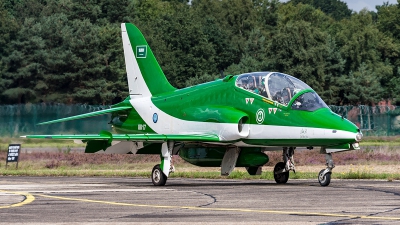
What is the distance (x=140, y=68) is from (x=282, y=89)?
6.36m

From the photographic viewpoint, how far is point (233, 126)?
21.7 m

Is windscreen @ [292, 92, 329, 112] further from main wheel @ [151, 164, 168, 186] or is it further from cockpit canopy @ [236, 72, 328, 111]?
main wheel @ [151, 164, 168, 186]

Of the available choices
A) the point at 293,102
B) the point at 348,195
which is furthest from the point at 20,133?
the point at 348,195

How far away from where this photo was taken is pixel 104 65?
67125mm

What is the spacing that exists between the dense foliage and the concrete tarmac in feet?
132

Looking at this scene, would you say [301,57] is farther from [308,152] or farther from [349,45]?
[308,152]

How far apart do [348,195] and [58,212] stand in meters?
6.05

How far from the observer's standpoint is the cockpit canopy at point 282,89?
20.9m

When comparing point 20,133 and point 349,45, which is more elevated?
point 349,45

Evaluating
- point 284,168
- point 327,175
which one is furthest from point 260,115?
point 327,175

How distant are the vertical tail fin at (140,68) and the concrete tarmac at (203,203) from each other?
384cm

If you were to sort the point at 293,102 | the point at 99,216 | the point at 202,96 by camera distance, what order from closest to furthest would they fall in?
the point at 99,216
the point at 293,102
the point at 202,96

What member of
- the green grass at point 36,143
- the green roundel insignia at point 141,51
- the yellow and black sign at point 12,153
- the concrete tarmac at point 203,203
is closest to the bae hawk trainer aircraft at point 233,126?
the concrete tarmac at point 203,203

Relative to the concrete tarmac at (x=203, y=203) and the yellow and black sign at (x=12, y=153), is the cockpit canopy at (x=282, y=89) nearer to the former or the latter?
the concrete tarmac at (x=203, y=203)
